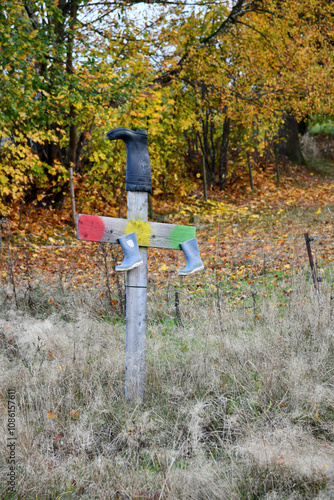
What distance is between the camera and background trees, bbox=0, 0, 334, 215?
10.7 metres

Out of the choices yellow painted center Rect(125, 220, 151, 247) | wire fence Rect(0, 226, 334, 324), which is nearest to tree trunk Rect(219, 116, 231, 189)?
wire fence Rect(0, 226, 334, 324)

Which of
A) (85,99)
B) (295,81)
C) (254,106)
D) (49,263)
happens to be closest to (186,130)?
(254,106)

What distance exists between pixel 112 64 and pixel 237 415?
32.8 ft

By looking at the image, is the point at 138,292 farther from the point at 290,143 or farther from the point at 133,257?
the point at 290,143

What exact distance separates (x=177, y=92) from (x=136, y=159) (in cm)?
1149

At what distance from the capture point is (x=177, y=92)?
14070 millimetres

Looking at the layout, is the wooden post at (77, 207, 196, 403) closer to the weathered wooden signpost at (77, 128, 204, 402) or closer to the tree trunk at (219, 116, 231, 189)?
the weathered wooden signpost at (77, 128, 204, 402)

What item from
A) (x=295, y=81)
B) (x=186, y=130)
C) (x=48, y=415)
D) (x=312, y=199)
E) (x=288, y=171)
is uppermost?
(x=295, y=81)

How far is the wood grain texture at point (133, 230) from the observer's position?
3.17 m

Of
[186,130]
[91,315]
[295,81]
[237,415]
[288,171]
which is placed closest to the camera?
[237,415]

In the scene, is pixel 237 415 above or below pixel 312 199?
below

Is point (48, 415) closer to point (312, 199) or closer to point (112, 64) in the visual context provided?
point (112, 64)

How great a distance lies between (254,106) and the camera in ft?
47.4

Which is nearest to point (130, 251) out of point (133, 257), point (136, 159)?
point (133, 257)
